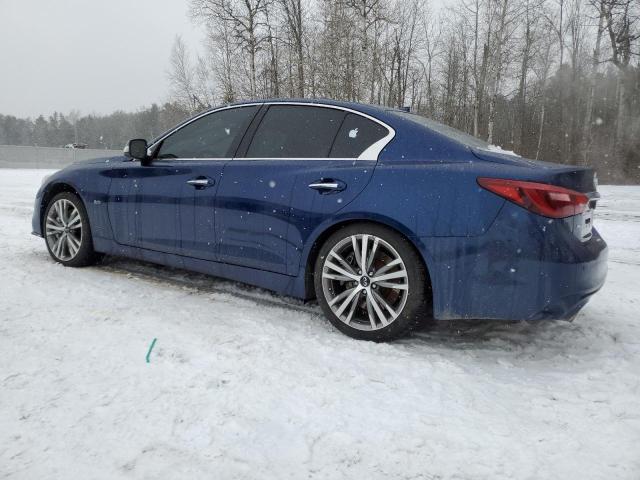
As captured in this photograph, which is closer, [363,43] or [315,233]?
[315,233]

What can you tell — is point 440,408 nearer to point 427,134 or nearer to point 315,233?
point 315,233

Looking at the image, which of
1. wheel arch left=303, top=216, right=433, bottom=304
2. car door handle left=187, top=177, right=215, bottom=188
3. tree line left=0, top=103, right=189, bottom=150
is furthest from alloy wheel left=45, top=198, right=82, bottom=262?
tree line left=0, top=103, right=189, bottom=150

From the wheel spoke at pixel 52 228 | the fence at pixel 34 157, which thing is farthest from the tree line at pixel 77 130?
the wheel spoke at pixel 52 228

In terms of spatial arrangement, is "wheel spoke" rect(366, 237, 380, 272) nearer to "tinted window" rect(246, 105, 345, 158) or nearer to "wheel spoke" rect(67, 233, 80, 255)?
"tinted window" rect(246, 105, 345, 158)

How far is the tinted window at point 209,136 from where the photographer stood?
369 cm

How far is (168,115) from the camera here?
38438mm

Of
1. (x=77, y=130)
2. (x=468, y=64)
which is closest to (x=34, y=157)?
(x=468, y=64)

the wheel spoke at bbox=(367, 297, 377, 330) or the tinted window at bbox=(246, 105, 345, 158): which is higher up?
the tinted window at bbox=(246, 105, 345, 158)

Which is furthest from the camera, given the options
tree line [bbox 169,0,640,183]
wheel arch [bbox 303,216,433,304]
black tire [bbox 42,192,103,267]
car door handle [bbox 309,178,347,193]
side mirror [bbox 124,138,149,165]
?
tree line [bbox 169,0,640,183]

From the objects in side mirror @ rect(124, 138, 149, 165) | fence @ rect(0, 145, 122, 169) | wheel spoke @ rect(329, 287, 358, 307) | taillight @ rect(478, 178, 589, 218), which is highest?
fence @ rect(0, 145, 122, 169)

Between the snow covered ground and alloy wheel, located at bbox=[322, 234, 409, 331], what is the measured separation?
19 cm

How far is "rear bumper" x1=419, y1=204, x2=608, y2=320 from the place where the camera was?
2496 millimetres

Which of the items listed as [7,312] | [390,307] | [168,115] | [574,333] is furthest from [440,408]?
[168,115]

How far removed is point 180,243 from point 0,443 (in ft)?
6.82
